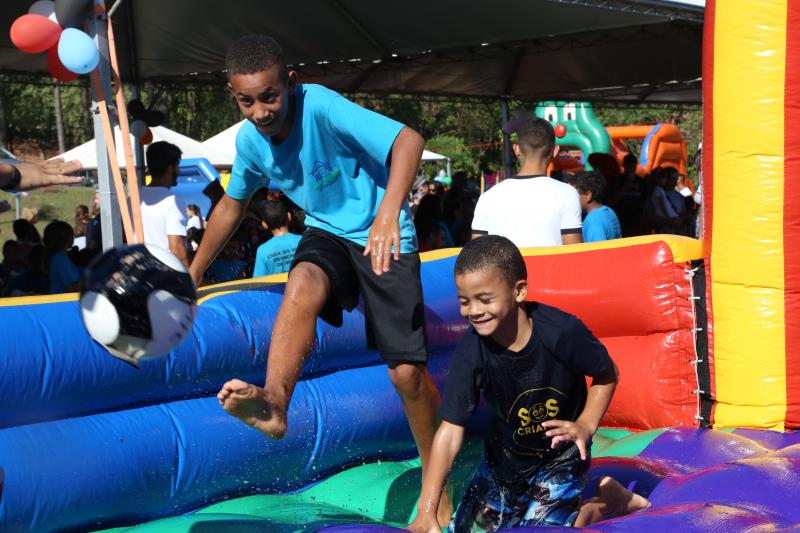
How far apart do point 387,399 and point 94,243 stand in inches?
193

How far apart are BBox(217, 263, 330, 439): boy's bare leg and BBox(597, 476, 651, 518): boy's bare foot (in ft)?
3.46

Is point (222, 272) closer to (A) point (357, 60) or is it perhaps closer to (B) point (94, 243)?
(B) point (94, 243)

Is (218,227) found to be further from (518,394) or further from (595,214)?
(595,214)

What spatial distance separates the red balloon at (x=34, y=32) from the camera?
537 centimetres

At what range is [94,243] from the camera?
823 centimetres

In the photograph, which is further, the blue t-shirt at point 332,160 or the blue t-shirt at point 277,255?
the blue t-shirt at point 277,255

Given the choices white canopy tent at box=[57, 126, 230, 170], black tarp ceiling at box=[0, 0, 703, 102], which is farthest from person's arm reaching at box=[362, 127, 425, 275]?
white canopy tent at box=[57, 126, 230, 170]

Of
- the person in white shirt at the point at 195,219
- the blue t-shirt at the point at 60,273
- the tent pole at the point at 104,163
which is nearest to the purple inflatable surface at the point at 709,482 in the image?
the tent pole at the point at 104,163

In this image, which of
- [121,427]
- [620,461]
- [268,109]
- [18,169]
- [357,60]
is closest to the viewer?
[18,169]

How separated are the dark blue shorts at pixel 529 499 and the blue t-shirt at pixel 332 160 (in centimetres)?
→ 86

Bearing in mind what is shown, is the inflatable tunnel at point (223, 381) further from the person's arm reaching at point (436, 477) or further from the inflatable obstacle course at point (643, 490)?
the person's arm reaching at point (436, 477)

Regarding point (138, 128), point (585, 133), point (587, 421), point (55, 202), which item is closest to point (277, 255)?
point (587, 421)

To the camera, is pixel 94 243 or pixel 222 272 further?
pixel 94 243

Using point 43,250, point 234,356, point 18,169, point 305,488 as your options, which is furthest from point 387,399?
point 43,250
